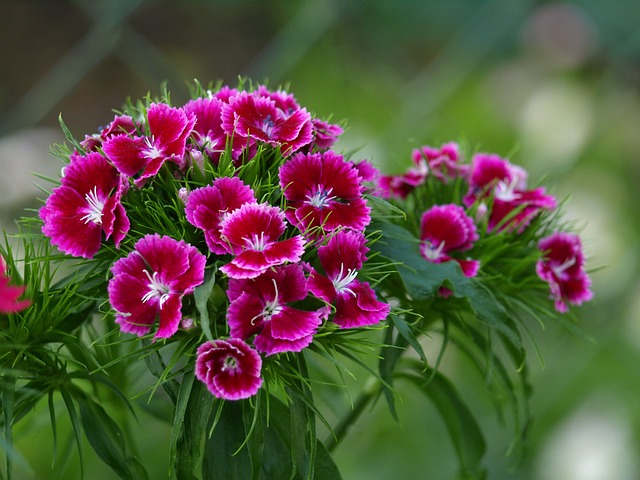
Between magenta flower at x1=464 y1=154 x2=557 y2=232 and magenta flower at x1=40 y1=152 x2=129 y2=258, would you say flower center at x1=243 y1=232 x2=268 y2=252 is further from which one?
magenta flower at x1=464 y1=154 x2=557 y2=232

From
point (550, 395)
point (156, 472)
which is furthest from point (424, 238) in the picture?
point (550, 395)

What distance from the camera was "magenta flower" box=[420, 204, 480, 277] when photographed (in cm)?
73

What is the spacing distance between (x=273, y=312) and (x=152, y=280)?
0.08m

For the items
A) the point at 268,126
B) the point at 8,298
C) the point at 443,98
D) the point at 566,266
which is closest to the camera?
the point at 8,298

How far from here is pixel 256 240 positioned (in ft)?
1.92

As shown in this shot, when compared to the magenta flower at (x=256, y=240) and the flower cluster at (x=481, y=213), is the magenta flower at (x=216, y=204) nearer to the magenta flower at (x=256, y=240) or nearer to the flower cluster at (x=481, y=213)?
the magenta flower at (x=256, y=240)

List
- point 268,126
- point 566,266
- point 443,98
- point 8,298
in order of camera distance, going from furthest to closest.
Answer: point 443,98, point 566,266, point 268,126, point 8,298

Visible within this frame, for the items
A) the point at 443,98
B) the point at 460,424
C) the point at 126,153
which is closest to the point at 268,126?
the point at 126,153

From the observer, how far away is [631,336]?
2.19 m

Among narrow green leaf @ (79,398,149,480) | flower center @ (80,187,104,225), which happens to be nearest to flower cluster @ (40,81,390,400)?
flower center @ (80,187,104,225)

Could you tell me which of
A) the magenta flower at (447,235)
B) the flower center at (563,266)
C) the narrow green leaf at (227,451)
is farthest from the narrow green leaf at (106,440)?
the flower center at (563,266)

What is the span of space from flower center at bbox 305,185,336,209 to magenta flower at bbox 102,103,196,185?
95mm

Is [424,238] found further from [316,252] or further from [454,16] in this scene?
[454,16]

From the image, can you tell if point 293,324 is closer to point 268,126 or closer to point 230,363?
point 230,363
